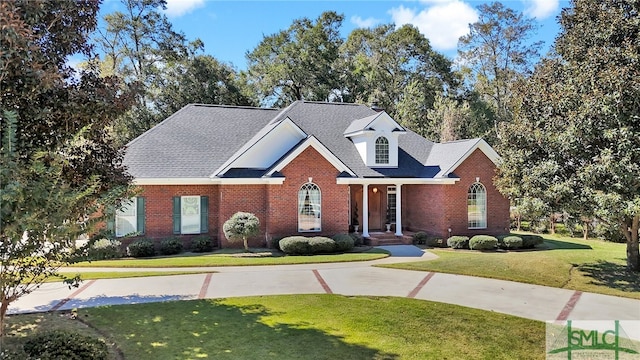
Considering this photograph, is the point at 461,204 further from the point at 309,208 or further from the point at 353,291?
the point at 353,291

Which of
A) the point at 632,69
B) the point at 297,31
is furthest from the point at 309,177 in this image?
the point at 297,31

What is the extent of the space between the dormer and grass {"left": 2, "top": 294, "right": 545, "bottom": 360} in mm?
13585

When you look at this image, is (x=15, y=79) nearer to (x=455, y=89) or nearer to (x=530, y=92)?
(x=530, y=92)

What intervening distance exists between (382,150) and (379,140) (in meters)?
0.60

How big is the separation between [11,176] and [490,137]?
47164mm

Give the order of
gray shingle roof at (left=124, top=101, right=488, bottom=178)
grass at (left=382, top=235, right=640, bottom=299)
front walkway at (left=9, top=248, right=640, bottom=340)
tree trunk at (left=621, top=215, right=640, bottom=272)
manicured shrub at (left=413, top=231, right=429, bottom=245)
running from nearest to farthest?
front walkway at (left=9, top=248, right=640, bottom=340) < grass at (left=382, top=235, right=640, bottom=299) < tree trunk at (left=621, top=215, right=640, bottom=272) < gray shingle roof at (left=124, top=101, right=488, bottom=178) < manicured shrub at (left=413, top=231, right=429, bottom=245)

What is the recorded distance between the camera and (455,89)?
51062 mm

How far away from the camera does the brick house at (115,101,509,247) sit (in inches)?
836

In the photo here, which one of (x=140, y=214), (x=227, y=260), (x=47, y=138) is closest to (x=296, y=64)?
(x=140, y=214)

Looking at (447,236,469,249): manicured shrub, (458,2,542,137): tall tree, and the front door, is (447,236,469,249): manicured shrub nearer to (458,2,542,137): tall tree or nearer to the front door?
the front door

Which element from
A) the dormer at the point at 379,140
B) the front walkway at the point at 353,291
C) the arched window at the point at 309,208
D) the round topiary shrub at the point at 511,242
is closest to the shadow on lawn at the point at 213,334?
the front walkway at the point at 353,291

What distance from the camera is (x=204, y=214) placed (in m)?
21.8

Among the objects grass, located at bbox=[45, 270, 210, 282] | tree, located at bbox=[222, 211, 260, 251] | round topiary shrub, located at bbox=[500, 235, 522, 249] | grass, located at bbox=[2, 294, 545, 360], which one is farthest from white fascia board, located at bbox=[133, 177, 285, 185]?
round topiary shrub, located at bbox=[500, 235, 522, 249]

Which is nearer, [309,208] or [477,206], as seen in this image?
[309,208]
